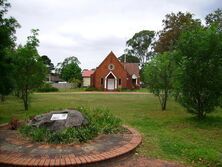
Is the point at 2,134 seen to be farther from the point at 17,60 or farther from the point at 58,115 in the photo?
the point at 17,60

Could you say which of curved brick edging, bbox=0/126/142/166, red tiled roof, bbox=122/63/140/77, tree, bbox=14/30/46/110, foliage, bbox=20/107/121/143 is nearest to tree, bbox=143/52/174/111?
tree, bbox=14/30/46/110

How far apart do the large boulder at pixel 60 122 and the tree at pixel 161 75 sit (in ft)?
26.3

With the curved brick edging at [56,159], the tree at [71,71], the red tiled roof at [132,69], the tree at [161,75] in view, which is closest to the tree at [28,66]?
the tree at [161,75]

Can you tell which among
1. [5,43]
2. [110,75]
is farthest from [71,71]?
[5,43]

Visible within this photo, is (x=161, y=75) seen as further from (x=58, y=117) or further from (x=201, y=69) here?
(x=58, y=117)

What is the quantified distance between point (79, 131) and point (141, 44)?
67.6 metres

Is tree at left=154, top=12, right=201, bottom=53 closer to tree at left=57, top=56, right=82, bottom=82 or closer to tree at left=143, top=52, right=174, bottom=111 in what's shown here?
tree at left=143, top=52, right=174, bottom=111

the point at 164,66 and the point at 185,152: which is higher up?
the point at 164,66

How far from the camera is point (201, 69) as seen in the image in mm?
10141

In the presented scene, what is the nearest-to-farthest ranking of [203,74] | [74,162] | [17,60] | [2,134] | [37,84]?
[74,162] → [2,134] → [203,74] → [17,60] → [37,84]

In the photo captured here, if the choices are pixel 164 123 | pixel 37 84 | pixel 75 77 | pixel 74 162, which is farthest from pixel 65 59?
pixel 74 162

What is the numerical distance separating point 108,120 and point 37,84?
25.5 ft

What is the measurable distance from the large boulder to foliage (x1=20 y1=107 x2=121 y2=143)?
158 mm

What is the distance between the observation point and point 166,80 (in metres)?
15.0
